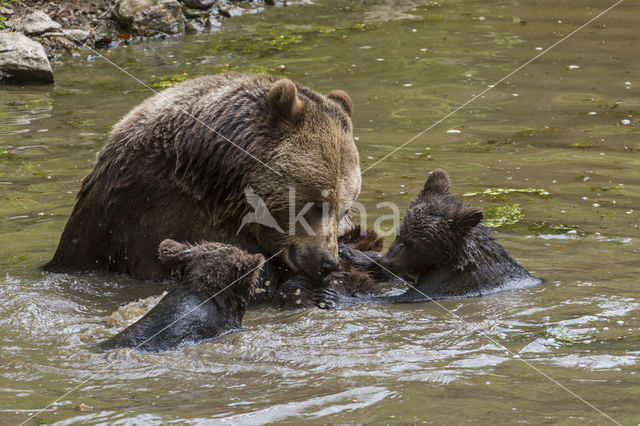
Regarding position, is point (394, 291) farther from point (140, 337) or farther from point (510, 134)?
point (510, 134)

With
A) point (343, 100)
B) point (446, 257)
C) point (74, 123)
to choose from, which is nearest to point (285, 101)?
point (343, 100)

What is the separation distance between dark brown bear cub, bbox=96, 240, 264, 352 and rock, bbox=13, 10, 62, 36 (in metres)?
11.0

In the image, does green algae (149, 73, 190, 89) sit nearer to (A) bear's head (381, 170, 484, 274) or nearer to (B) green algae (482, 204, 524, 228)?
(B) green algae (482, 204, 524, 228)

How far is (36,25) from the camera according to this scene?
53.1 ft

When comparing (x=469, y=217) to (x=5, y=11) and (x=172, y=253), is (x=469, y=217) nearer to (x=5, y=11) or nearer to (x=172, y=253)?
(x=172, y=253)

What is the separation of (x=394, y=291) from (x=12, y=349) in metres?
3.38

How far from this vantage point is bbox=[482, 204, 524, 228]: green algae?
902 centimetres

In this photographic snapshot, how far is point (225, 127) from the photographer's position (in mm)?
7207

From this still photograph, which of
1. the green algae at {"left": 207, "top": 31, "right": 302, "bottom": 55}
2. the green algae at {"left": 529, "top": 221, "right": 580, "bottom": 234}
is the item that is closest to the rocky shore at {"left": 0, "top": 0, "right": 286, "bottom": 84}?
the green algae at {"left": 207, "top": 31, "right": 302, "bottom": 55}

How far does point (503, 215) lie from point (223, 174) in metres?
3.39

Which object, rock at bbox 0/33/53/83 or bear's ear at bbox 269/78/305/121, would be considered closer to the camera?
bear's ear at bbox 269/78/305/121

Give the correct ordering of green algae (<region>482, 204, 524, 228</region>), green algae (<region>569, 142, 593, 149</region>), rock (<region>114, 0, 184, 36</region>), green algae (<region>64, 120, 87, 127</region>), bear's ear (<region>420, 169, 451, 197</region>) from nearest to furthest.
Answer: bear's ear (<region>420, 169, 451, 197</region>) → green algae (<region>482, 204, 524, 228</region>) → green algae (<region>569, 142, 593, 149</region>) → green algae (<region>64, 120, 87, 127</region>) → rock (<region>114, 0, 184, 36</region>)

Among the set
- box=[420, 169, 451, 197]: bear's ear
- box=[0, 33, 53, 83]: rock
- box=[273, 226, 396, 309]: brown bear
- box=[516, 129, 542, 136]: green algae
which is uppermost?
box=[0, 33, 53, 83]: rock

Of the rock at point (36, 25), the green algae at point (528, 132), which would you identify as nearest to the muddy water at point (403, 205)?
the green algae at point (528, 132)
